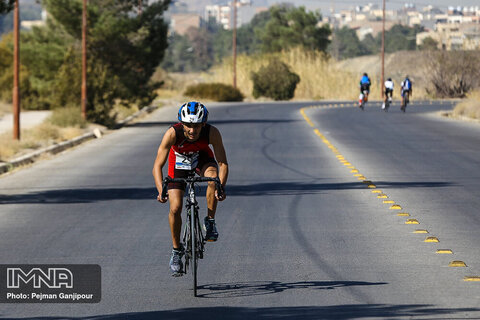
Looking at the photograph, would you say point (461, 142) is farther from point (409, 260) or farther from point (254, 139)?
point (409, 260)

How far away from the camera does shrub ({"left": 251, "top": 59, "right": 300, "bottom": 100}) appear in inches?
3029

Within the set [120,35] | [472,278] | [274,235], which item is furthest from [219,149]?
[120,35]

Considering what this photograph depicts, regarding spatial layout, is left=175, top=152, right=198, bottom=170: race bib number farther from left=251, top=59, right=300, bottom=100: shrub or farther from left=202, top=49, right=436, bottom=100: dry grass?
left=202, top=49, right=436, bottom=100: dry grass

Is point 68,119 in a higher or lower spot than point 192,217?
lower

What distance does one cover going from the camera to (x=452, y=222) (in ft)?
43.4

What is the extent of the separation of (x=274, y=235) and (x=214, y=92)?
61.2 meters

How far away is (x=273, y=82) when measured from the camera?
77.2m

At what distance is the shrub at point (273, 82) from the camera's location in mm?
76925

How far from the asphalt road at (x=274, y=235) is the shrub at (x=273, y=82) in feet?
169

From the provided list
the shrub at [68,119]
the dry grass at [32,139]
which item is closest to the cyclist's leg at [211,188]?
the dry grass at [32,139]

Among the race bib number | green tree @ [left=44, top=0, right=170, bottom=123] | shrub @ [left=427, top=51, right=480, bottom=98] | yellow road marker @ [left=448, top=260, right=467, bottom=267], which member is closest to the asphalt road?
yellow road marker @ [left=448, top=260, right=467, bottom=267]

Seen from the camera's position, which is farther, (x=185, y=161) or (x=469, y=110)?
(x=469, y=110)

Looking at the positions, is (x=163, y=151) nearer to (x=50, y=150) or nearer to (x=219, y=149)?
(x=219, y=149)

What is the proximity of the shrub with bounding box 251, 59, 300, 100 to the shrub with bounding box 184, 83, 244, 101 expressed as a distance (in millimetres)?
2800
